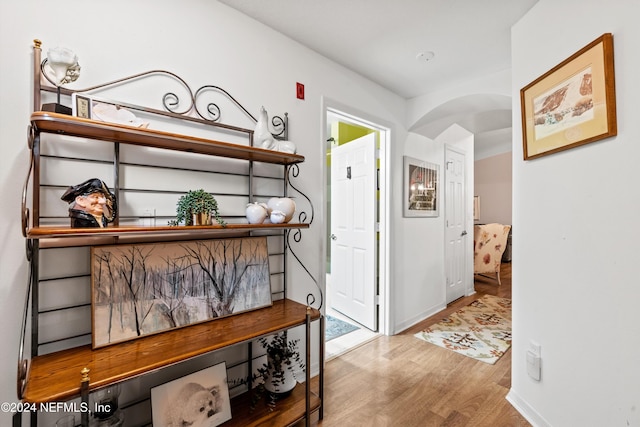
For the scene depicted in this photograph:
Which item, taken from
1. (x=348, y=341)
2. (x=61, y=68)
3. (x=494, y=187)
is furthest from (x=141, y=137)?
(x=494, y=187)

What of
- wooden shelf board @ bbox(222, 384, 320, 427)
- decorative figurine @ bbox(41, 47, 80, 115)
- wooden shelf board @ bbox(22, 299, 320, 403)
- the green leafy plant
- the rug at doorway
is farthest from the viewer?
the rug at doorway

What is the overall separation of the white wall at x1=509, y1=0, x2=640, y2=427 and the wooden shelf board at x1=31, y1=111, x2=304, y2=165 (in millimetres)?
1447

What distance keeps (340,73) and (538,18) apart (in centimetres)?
129

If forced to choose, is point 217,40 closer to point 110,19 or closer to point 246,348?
point 110,19

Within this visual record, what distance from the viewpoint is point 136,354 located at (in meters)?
1.14

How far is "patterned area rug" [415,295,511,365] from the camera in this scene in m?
2.58

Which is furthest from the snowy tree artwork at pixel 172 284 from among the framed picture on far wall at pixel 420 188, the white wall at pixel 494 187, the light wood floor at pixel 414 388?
the white wall at pixel 494 187

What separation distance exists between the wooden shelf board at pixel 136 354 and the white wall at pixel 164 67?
26cm

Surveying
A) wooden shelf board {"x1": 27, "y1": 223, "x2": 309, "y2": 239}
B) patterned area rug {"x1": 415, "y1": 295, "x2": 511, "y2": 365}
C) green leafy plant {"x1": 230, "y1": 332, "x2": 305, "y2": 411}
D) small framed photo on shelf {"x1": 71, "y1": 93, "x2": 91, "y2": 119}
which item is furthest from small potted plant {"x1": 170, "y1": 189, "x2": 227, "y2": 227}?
patterned area rug {"x1": 415, "y1": 295, "x2": 511, "y2": 365}

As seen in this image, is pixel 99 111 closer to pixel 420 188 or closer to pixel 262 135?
pixel 262 135

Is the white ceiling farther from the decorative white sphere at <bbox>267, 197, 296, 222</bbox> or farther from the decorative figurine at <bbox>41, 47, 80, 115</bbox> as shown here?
the decorative white sphere at <bbox>267, 197, 296, 222</bbox>

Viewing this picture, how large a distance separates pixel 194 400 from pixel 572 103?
92.6 inches

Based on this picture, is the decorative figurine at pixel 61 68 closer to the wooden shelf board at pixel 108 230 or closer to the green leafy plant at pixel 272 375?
the wooden shelf board at pixel 108 230

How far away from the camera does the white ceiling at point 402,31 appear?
1683 millimetres
